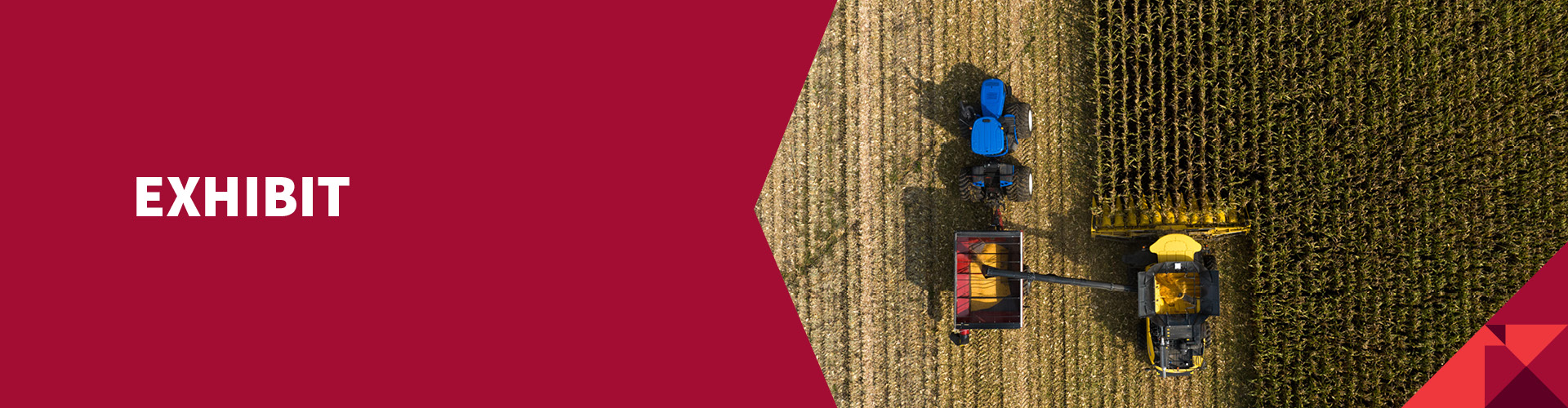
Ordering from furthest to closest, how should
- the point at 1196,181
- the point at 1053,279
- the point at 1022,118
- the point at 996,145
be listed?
the point at 1196,181 → the point at 1022,118 → the point at 996,145 → the point at 1053,279

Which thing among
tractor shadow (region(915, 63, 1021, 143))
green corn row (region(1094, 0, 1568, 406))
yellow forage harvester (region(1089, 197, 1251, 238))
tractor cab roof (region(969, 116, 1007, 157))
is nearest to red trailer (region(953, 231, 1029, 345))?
tractor cab roof (region(969, 116, 1007, 157))

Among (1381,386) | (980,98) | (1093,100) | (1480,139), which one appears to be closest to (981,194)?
(980,98)

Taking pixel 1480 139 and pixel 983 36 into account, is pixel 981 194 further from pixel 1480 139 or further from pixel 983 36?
pixel 1480 139

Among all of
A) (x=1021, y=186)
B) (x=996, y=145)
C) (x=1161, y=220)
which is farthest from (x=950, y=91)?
(x=1161, y=220)

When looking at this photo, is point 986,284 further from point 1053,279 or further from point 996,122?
point 996,122

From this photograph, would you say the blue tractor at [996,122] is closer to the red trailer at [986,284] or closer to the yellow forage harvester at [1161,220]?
the red trailer at [986,284]

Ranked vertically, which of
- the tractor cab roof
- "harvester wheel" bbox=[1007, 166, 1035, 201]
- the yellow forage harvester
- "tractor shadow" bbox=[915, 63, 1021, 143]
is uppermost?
"tractor shadow" bbox=[915, 63, 1021, 143]

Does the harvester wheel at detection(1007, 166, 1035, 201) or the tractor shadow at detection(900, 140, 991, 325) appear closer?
the harvester wheel at detection(1007, 166, 1035, 201)

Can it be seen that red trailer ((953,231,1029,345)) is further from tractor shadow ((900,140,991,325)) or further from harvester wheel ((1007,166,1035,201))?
harvester wheel ((1007,166,1035,201))
